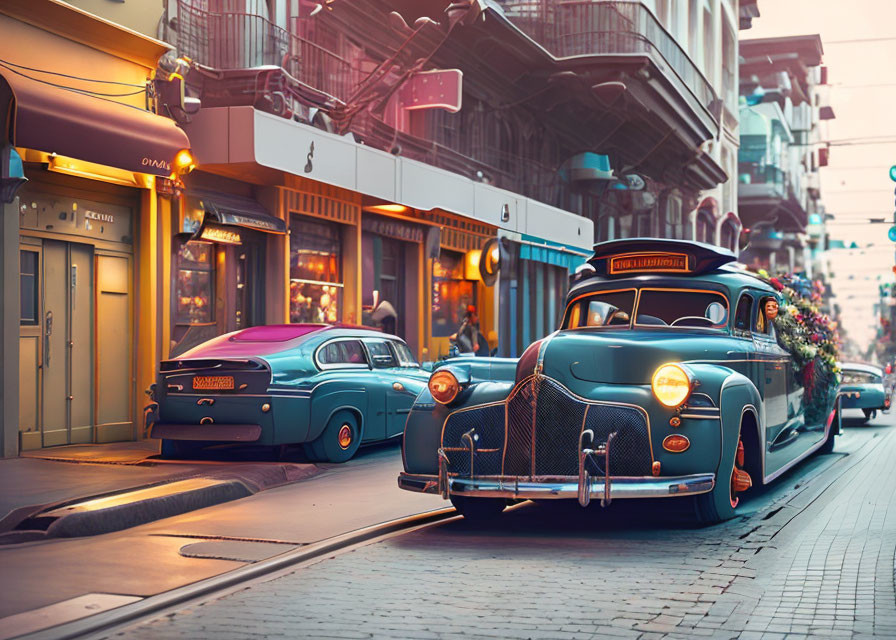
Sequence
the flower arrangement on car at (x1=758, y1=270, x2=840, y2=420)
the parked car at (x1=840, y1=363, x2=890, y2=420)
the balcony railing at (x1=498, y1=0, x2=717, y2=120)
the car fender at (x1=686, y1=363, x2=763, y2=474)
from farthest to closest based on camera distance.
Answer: the balcony railing at (x1=498, y1=0, x2=717, y2=120) → the parked car at (x1=840, y1=363, x2=890, y2=420) → the flower arrangement on car at (x1=758, y1=270, x2=840, y2=420) → the car fender at (x1=686, y1=363, x2=763, y2=474)

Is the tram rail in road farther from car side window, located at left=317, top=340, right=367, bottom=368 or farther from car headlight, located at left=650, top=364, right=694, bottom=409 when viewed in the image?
car side window, located at left=317, top=340, right=367, bottom=368

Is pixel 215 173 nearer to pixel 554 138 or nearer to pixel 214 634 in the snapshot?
pixel 214 634

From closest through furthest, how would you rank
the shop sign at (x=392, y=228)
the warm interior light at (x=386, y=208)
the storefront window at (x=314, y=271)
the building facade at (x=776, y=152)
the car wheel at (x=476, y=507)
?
the car wheel at (x=476, y=507) → the storefront window at (x=314, y=271) → the warm interior light at (x=386, y=208) → the shop sign at (x=392, y=228) → the building facade at (x=776, y=152)

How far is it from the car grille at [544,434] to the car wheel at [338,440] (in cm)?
428

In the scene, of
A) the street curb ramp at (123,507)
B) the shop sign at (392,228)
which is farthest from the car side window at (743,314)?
the shop sign at (392,228)

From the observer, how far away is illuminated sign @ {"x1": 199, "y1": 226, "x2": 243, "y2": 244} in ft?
52.5

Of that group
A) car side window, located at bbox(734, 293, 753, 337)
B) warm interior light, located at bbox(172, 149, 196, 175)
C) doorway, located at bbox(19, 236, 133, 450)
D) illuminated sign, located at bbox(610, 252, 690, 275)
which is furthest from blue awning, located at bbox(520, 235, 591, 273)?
car side window, located at bbox(734, 293, 753, 337)

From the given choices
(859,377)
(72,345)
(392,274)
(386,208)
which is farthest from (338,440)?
(859,377)

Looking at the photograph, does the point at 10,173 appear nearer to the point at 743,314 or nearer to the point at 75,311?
the point at 75,311

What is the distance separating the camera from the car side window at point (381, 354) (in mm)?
13633

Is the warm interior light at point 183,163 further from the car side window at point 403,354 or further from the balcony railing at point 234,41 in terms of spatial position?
the car side window at point 403,354

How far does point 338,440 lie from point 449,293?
13.8 meters

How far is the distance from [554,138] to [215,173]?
53.6 ft

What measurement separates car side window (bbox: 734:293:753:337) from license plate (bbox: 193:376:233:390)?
498 cm
